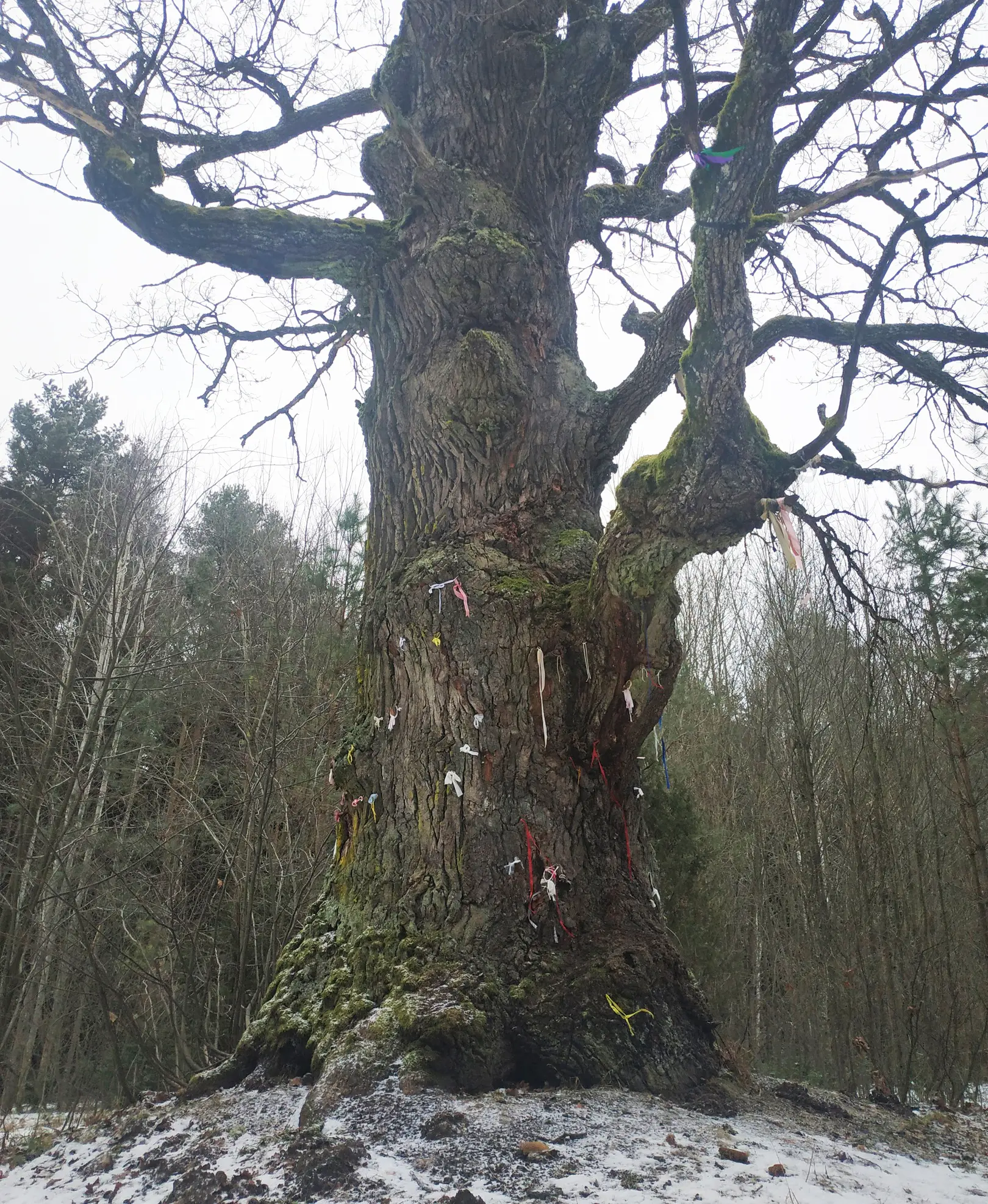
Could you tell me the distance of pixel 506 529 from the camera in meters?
3.23

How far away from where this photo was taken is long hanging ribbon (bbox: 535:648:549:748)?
2.82 m

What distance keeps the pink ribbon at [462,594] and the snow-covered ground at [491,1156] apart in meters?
1.52

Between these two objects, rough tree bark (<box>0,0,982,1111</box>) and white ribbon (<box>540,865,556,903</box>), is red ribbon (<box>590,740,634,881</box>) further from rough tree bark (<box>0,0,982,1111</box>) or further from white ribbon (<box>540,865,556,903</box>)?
white ribbon (<box>540,865,556,903</box>)

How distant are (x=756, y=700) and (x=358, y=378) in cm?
662

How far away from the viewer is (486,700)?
285cm

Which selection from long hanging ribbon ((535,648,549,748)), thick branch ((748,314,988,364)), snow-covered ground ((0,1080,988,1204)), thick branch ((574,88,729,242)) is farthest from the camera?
thick branch ((574,88,729,242))

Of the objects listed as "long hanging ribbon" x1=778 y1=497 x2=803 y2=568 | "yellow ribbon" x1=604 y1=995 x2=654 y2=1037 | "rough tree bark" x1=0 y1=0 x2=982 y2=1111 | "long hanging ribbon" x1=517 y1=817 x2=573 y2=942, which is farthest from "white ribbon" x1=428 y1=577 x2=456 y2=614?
"yellow ribbon" x1=604 y1=995 x2=654 y2=1037

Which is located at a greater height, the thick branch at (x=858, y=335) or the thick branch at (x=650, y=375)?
the thick branch at (x=650, y=375)

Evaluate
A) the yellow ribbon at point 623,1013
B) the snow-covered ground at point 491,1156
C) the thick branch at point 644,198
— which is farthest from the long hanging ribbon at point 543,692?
the thick branch at point 644,198

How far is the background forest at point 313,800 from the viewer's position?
5352 millimetres

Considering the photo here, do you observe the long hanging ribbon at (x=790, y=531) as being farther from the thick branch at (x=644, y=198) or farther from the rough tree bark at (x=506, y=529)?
the thick branch at (x=644, y=198)

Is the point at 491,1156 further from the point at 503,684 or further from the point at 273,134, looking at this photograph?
the point at 273,134

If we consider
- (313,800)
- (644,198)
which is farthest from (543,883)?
(313,800)

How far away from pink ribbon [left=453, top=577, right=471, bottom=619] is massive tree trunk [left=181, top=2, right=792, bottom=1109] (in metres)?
0.04
